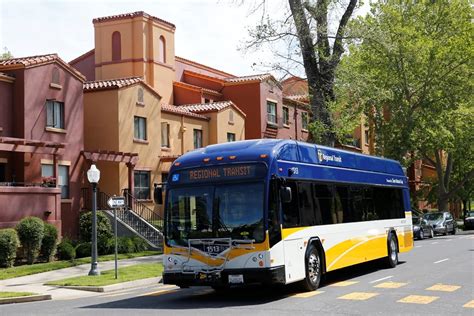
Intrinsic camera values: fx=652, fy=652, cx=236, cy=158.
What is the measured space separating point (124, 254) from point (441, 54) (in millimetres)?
22830

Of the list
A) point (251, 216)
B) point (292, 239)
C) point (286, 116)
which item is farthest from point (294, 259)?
point (286, 116)

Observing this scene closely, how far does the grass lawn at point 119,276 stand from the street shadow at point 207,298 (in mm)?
2710

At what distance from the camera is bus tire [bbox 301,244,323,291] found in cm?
1417

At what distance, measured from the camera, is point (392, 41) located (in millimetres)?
37312

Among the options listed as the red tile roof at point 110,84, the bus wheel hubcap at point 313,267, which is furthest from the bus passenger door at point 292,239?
the red tile roof at point 110,84

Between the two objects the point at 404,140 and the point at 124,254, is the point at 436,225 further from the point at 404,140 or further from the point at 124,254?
the point at 124,254

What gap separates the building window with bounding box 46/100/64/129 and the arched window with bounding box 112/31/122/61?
12530mm

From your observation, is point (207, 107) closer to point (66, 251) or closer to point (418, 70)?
point (418, 70)

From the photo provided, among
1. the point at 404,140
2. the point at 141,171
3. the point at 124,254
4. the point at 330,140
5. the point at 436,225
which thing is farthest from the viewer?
the point at 436,225

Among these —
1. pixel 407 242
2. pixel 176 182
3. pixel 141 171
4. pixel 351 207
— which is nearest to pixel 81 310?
pixel 176 182

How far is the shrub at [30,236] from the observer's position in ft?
79.4

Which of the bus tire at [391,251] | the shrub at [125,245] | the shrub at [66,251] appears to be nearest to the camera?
the bus tire at [391,251]

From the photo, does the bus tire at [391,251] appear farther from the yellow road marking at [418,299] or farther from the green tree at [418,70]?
the green tree at [418,70]

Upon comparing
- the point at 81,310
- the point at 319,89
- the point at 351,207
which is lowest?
the point at 81,310
